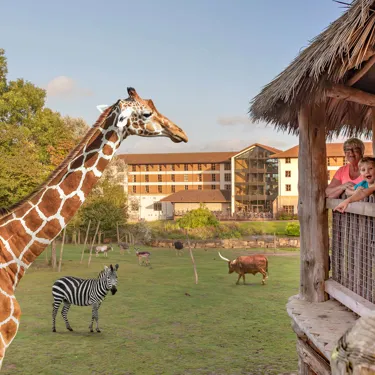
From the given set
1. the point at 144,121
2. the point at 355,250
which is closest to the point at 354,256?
the point at 355,250

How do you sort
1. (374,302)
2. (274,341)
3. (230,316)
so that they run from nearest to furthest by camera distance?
(374,302) → (274,341) → (230,316)

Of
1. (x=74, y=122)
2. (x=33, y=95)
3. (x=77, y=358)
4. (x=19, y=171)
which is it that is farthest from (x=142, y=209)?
(x=77, y=358)

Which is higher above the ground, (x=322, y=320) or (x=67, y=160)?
(x=67, y=160)

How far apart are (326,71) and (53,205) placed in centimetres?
309

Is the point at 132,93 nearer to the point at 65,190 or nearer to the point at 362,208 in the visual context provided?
the point at 65,190

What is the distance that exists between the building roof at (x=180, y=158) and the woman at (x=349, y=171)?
162ft

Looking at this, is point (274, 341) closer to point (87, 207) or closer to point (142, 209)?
point (87, 207)

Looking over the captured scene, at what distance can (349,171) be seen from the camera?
5.12 metres

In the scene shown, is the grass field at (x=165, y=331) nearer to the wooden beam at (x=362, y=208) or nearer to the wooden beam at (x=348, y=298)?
the wooden beam at (x=348, y=298)

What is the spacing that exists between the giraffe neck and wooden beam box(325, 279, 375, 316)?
280 cm

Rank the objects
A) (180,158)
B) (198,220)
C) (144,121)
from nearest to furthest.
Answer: (144,121) < (198,220) < (180,158)

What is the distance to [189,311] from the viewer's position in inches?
459

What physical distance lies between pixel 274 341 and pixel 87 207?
2127 centimetres

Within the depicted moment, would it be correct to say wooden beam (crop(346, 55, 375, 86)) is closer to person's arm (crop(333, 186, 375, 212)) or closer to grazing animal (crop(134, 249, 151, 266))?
Result: person's arm (crop(333, 186, 375, 212))
